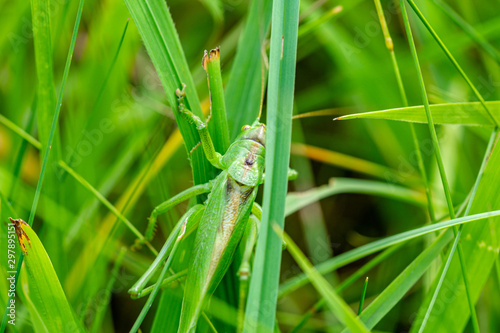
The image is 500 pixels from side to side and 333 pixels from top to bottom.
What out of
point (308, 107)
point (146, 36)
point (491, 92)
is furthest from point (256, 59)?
point (491, 92)

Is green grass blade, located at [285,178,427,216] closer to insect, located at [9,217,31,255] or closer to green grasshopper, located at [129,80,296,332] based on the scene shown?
green grasshopper, located at [129,80,296,332]

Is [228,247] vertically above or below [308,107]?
below

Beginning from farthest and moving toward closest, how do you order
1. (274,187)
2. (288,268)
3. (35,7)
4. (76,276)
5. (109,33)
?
(288,268), (109,33), (76,276), (35,7), (274,187)

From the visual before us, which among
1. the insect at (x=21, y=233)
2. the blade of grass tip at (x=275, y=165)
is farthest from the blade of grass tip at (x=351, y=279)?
the insect at (x=21, y=233)

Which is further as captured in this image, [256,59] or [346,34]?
[346,34]

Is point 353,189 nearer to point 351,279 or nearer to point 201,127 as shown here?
point 351,279

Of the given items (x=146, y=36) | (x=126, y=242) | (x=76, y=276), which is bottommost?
(x=76, y=276)

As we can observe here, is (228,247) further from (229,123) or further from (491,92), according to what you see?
(491,92)

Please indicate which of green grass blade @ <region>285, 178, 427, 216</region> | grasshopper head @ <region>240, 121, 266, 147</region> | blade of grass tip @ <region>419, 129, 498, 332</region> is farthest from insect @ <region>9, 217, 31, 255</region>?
green grass blade @ <region>285, 178, 427, 216</region>
